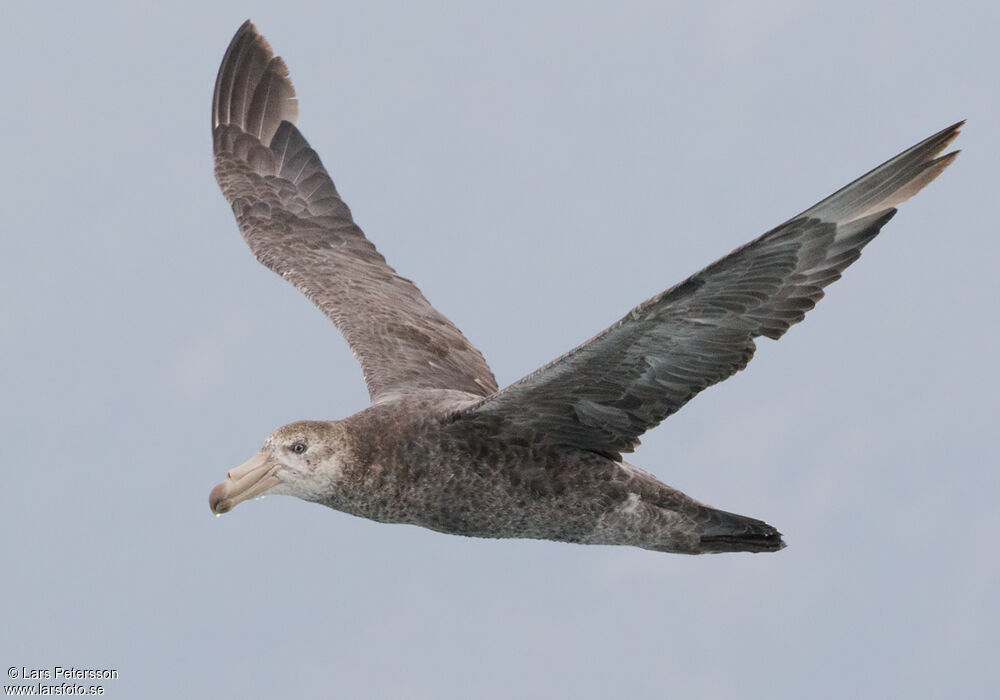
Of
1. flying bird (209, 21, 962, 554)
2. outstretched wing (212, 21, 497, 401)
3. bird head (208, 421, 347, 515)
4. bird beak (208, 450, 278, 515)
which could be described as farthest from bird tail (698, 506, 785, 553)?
bird beak (208, 450, 278, 515)

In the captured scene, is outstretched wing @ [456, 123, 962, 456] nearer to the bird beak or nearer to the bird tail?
the bird tail

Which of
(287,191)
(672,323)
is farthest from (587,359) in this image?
(287,191)

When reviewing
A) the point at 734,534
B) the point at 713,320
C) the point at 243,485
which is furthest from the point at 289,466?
the point at 734,534

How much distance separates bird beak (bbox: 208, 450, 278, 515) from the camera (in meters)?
11.3

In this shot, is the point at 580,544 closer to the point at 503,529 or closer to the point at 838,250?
the point at 503,529

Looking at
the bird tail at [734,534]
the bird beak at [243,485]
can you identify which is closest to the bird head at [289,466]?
the bird beak at [243,485]

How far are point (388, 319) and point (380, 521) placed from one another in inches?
98.5

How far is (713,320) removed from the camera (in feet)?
34.4

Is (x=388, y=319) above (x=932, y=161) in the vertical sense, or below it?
above

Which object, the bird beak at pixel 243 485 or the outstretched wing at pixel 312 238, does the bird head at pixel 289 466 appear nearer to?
the bird beak at pixel 243 485

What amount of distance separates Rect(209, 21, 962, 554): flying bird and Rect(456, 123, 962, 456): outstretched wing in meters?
0.01

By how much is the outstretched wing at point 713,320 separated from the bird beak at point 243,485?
130 centimetres

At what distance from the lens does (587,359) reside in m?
10.7

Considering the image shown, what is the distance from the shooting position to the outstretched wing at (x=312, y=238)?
1347cm
